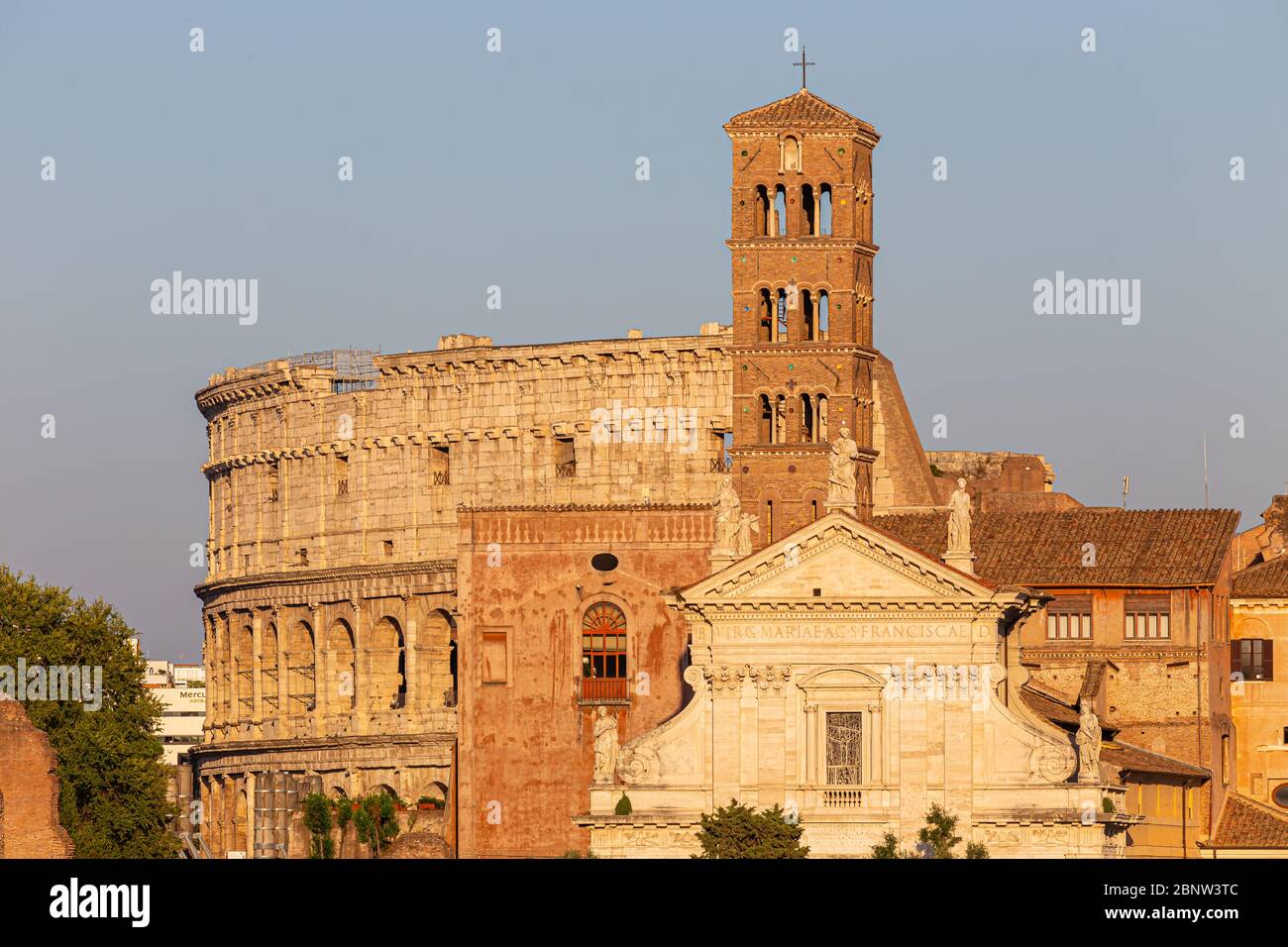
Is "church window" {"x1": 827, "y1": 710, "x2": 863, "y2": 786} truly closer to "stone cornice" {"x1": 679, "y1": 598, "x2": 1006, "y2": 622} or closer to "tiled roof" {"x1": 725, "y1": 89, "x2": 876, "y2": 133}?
"stone cornice" {"x1": 679, "y1": 598, "x2": 1006, "y2": 622}

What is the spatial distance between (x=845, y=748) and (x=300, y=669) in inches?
1694

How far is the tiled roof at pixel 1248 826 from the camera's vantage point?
87.1 metres

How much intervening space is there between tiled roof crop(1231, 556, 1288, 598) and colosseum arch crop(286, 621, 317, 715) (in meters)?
35.8

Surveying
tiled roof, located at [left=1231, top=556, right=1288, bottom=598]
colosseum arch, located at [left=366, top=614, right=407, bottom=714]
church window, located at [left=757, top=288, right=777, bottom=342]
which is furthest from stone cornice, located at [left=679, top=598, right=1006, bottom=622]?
colosseum arch, located at [left=366, top=614, right=407, bottom=714]

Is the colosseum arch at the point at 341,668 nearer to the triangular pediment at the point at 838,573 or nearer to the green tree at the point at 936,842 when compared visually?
the triangular pediment at the point at 838,573

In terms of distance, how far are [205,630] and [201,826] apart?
8.51 meters

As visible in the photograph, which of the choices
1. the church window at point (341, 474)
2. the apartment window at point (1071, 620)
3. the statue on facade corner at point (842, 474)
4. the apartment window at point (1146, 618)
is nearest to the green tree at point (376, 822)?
the church window at point (341, 474)

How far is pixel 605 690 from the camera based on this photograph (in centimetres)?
9075

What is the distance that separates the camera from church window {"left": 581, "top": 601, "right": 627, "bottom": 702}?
90750 millimetres

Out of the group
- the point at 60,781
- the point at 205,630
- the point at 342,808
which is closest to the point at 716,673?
the point at 60,781

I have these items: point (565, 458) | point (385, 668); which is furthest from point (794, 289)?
point (385, 668)

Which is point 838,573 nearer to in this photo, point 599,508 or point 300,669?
point 599,508

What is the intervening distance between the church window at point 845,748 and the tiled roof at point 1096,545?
14423 mm

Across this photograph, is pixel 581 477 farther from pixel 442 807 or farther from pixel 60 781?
pixel 60 781
